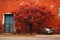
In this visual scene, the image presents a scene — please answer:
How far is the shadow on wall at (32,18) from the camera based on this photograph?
31.1 meters

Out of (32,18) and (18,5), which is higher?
(18,5)

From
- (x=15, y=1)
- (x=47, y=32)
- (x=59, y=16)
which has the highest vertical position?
(x=15, y=1)

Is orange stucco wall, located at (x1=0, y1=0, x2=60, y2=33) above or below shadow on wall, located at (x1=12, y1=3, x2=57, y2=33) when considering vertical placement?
above

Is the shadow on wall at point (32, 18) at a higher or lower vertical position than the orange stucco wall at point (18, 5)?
lower

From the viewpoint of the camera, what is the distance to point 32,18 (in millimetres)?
31062

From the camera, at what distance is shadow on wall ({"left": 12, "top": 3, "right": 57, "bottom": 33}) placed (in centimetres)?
3112

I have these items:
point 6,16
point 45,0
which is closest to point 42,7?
point 45,0

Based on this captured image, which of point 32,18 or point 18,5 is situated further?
point 18,5

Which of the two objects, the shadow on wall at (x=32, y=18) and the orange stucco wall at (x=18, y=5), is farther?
the orange stucco wall at (x=18, y=5)

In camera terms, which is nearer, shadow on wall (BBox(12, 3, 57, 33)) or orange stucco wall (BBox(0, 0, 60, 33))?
shadow on wall (BBox(12, 3, 57, 33))

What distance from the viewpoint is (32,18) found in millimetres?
31062

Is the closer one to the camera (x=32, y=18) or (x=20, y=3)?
(x=32, y=18)

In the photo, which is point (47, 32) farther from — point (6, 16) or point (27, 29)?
point (6, 16)

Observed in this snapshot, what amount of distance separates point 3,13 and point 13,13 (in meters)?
1.92
